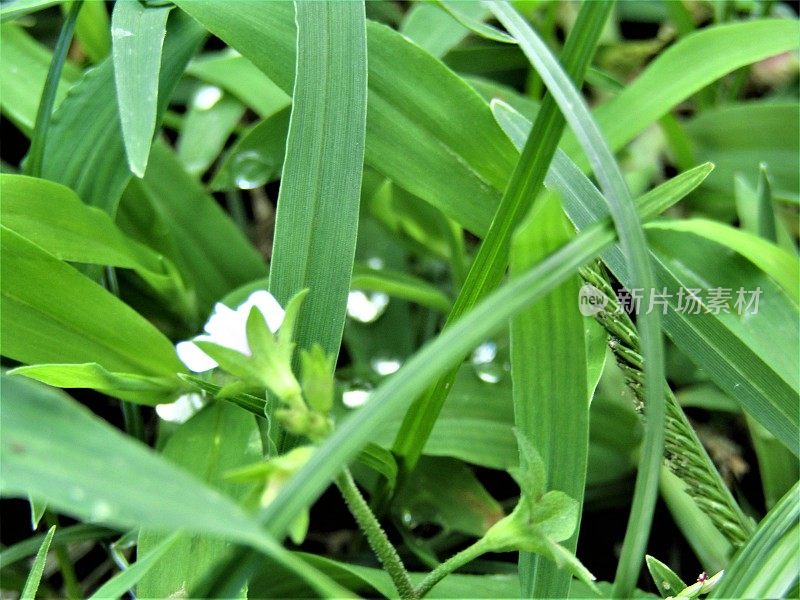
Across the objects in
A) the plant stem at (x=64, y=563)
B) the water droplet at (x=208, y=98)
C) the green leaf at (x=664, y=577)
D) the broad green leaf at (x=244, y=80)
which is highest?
the broad green leaf at (x=244, y=80)

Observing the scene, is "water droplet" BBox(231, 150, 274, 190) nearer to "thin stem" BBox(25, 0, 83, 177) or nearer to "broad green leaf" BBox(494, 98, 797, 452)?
"thin stem" BBox(25, 0, 83, 177)

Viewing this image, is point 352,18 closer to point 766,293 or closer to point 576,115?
point 576,115

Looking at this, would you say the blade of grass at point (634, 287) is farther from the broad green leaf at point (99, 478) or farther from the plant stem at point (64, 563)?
the plant stem at point (64, 563)

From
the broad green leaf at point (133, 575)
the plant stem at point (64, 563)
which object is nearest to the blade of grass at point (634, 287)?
the broad green leaf at point (133, 575)

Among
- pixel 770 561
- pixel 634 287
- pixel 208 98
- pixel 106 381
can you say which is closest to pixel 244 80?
pixel 208 98

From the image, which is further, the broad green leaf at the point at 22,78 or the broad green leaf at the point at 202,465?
the broad green leaf at the point at 22,78

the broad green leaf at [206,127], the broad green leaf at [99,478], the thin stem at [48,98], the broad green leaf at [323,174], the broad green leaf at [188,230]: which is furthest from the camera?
the broad green leaf at [206,127]

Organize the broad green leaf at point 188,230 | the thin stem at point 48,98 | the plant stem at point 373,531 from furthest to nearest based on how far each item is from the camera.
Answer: the broad green leaf at point 188,230 < the thin stem at point 48,98 < the plant stem at point 373,531
